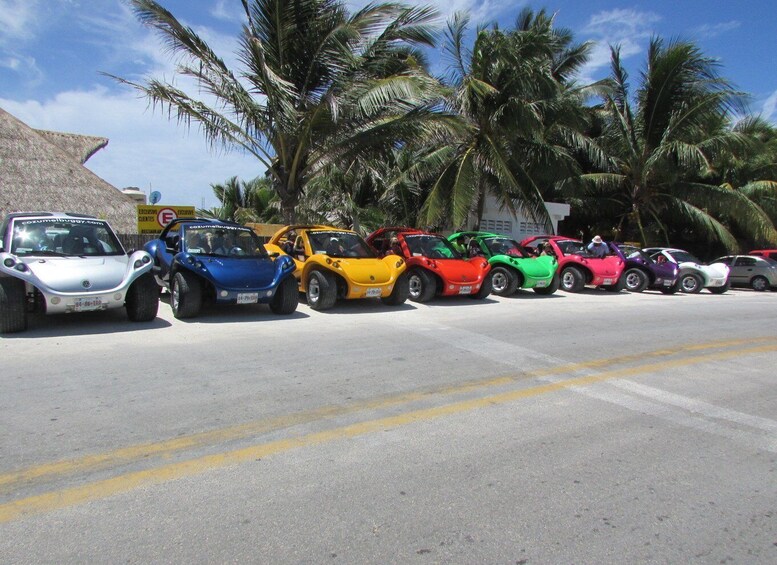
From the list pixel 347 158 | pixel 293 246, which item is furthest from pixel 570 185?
pixel 293 246

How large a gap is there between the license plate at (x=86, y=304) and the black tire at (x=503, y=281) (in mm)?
9079

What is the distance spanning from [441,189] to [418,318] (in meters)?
9.85

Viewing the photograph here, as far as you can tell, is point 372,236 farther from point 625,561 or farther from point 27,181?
point 27,181

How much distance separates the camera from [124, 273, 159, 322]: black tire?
7895 millimetres

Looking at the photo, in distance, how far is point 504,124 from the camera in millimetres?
19109

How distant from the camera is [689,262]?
17.6m

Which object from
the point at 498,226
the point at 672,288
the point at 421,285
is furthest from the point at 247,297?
the point at 498,226

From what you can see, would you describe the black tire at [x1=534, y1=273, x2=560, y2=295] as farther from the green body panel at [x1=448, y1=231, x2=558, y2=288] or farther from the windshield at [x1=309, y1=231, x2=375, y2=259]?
the windshield at [x1=309, y1=231, x2=375, y2=259]

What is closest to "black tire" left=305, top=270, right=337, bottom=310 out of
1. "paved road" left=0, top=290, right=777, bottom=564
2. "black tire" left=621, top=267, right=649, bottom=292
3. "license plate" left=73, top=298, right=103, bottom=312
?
"paved road" left=0, top=290, right=777, bottom=564

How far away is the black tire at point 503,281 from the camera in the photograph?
13.5 m

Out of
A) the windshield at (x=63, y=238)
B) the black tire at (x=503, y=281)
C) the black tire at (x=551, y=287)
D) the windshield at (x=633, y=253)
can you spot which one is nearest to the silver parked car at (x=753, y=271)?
the windshield at (x=633, y=253)

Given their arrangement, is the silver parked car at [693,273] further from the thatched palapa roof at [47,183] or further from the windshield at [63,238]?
the thatched palapa roof at [47,183]

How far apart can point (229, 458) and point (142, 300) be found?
5.02 meters

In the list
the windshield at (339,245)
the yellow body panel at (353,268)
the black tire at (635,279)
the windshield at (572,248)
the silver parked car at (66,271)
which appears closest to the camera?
the silver parked car at (66,271)
